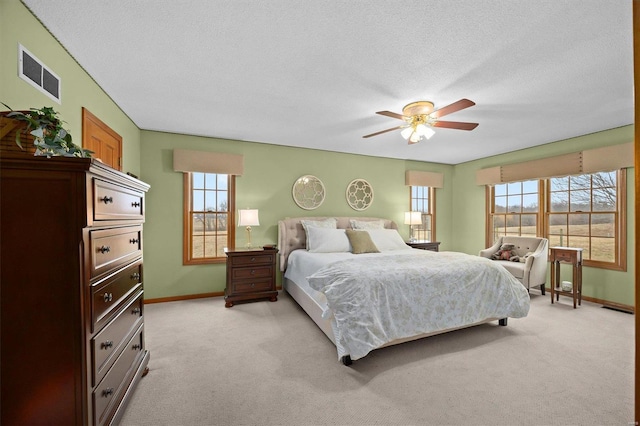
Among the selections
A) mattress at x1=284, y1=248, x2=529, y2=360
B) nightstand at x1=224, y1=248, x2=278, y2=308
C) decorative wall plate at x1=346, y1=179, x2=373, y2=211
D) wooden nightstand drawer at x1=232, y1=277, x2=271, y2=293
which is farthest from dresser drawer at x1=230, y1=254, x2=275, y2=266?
decorative wall plate at x1=346, y1=179, x2=373, y2=211

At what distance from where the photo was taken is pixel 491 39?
1869 millimetres

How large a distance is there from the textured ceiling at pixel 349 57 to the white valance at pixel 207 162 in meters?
0.64

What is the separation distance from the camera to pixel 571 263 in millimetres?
3836

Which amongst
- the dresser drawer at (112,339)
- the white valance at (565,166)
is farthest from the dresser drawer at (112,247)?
the white valance at (565,166)

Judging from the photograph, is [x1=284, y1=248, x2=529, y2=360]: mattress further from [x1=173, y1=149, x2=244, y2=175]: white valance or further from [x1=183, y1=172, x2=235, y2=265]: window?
[x1=173, y1=149, x2=244, y2=175]: white valance

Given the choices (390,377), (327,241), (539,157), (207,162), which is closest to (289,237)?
(327,241)

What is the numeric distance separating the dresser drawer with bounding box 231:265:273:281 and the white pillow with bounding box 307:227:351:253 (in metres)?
0.71

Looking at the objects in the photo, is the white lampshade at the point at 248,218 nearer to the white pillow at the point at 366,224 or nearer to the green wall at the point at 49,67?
the white pillow at the point at 366,224

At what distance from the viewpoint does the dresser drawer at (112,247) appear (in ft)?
4.36

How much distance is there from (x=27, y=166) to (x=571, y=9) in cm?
300

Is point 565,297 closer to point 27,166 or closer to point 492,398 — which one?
point 492,398

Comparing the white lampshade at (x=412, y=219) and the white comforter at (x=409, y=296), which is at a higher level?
the white lampshade at (x=412, y=219)

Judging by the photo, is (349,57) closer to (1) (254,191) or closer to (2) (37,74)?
(2) (37,74)

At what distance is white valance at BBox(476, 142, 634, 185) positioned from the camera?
3.65 metres
